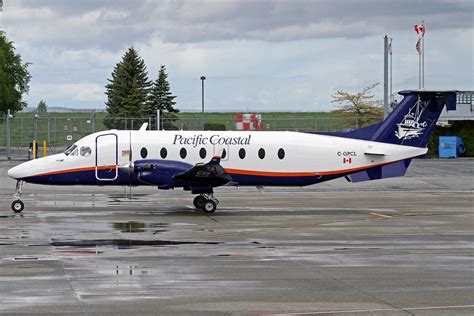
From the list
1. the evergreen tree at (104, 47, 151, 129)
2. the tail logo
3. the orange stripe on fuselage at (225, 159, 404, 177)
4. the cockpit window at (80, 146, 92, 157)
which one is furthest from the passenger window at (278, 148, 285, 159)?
the evergreen tree at (104, 47, 151, 129)

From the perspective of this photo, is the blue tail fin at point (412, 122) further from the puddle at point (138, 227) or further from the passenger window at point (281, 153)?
the puddle at point (138, 227)

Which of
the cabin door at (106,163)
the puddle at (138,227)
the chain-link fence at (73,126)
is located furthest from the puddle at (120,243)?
the chain-link fence at (73,126)

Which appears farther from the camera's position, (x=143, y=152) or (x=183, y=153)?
(x=183, y=153)

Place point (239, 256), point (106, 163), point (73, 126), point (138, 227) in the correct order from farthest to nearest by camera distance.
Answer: point (73, 126)
point (106, 163)
point (138, 227)
point (239, 256)

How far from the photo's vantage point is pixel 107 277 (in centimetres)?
1497

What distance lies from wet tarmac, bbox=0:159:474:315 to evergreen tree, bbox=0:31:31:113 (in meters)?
44.8

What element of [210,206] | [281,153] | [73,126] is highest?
[73,126]

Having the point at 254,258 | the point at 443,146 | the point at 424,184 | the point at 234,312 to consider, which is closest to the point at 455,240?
the point at 254,258

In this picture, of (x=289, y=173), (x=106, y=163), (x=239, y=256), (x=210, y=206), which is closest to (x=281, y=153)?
(x=289, y=173)

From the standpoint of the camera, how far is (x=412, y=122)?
95.7 ft

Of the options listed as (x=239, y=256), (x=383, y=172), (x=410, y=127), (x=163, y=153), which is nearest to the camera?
(x=239, y=256)

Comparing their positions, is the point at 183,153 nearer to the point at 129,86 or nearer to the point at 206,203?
the point at 206,203

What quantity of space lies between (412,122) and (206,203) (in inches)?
283

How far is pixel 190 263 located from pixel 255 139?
12.3 meters
